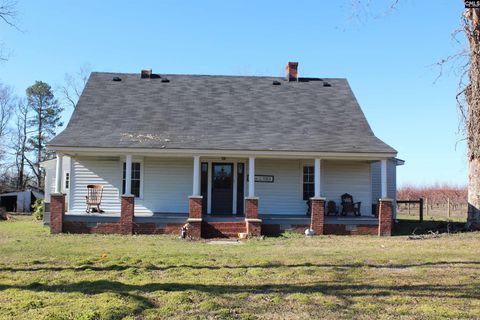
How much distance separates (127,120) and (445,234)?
11.7 m

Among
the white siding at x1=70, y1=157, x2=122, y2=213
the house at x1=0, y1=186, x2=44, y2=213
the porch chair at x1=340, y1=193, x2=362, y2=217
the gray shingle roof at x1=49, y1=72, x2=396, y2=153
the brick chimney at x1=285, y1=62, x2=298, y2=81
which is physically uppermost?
the brick chimney at x1=285, y1=62, x2=298, y2=81

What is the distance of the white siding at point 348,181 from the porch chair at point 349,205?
0.76 ft

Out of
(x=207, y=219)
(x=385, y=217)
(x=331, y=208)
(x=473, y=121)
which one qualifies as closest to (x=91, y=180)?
(x=207, y=219)

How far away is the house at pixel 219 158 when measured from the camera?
15.0m

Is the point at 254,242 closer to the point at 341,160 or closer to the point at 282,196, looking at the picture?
the point at 282,196

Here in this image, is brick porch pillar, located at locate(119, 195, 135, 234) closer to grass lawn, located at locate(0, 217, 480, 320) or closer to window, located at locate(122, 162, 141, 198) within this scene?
window, located at locate(122, 162, 141, 198)

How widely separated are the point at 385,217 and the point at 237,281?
921 cm

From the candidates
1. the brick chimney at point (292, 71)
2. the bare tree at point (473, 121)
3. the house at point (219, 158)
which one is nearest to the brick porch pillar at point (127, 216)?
the house at point (219, 158)

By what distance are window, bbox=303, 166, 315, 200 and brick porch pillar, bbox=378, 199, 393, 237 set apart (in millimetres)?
3170

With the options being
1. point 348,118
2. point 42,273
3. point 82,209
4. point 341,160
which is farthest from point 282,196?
point 42,273

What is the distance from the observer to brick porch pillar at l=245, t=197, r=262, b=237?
14.5 m

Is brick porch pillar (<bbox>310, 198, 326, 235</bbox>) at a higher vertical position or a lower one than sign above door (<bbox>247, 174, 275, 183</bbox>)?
lower

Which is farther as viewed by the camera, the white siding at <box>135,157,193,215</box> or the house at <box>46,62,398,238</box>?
the white siding at <box>135,157,193,215</box>

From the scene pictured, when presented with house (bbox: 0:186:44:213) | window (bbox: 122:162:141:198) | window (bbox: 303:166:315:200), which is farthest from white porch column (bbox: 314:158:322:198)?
house (bbox: 0:186:44:213)
